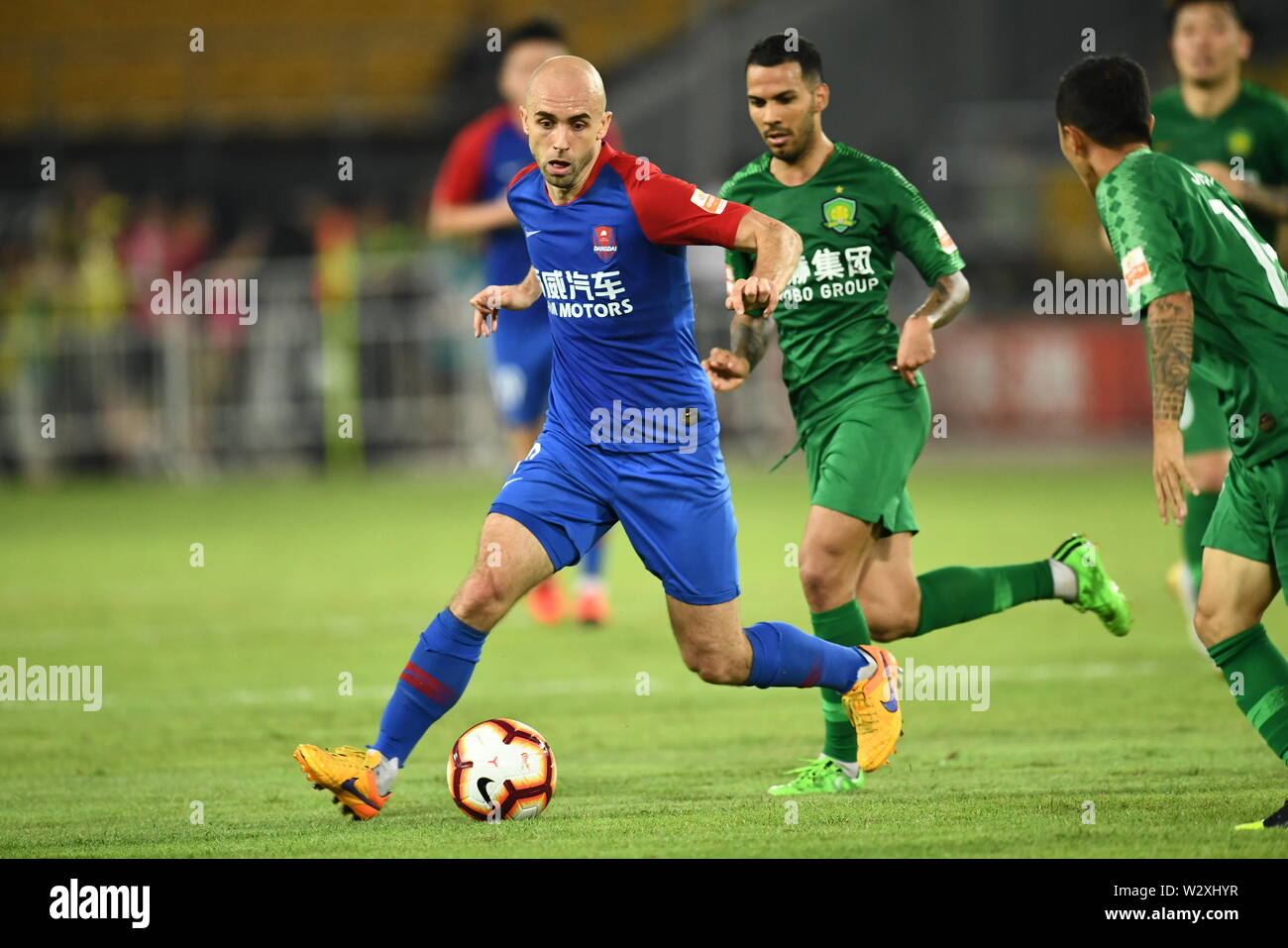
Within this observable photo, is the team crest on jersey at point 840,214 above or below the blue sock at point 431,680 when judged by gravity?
above

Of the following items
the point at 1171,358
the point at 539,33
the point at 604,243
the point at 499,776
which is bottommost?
the point at 499,776

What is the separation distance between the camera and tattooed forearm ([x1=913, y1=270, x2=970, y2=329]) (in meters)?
6.27

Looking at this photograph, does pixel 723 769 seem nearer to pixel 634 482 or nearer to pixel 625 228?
pixel 634 482

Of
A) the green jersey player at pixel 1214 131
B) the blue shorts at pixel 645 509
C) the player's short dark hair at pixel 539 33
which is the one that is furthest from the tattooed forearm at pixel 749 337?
the player's short dark hair at pixel 539 33

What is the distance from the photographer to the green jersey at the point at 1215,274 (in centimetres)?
510

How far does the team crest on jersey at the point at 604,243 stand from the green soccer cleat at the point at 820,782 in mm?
1816

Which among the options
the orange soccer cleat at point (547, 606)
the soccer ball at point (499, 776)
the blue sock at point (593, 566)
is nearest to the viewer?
the soccer ball at point (499, 776)

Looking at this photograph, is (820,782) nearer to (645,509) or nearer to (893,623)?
(893,623)

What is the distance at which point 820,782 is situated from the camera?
5.98 metres

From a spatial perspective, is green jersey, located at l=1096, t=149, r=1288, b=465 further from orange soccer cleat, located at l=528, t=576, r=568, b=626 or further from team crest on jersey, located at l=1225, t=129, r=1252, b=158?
orange soccer cleat, located at l=528, t=576, r=568, b=626

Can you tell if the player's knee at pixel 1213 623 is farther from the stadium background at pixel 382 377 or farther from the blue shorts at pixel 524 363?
the blue shorts at pixel 524 363

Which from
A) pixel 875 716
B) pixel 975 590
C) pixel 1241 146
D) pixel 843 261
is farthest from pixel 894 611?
pixel 1241 146

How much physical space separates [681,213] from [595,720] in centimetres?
274

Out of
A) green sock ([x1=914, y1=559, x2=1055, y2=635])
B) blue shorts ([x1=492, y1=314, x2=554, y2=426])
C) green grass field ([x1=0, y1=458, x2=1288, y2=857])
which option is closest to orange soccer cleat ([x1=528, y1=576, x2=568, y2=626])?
green grass field ([x1=0, y1=458, x2=1288, y2=857])
